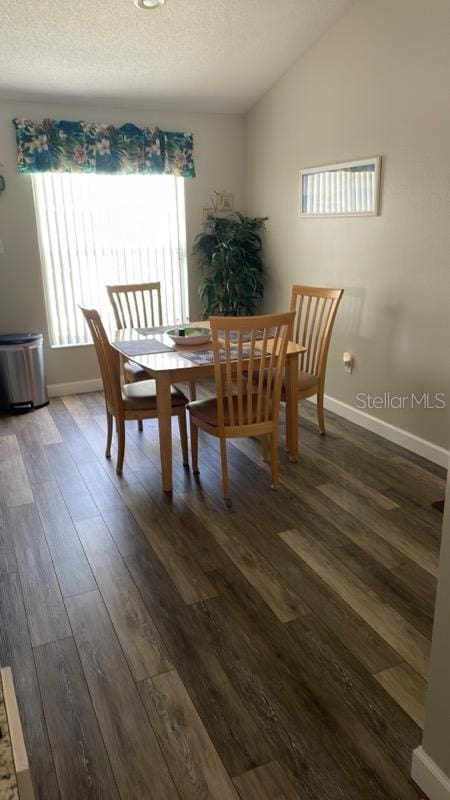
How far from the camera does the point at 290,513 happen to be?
2840 millimetres

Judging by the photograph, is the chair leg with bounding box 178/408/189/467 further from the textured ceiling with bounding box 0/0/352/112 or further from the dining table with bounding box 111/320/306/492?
the textured ceiling with bounding box 0/0/352/112

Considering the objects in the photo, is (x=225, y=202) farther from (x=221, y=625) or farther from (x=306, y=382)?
(x=221, y=625)

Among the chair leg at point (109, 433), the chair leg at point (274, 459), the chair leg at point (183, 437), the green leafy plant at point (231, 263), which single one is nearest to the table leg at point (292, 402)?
the chair leg at point (274, 459)

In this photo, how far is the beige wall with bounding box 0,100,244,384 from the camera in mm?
4367

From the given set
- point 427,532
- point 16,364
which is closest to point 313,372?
point 427,532

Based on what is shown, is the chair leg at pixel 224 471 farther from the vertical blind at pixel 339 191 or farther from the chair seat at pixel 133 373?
the vertical blind at pixel 339 191

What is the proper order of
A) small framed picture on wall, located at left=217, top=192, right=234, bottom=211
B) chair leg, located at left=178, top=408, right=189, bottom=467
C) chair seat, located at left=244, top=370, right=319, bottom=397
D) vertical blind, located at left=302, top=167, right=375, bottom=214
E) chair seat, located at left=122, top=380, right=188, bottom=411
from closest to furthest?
chair seat, located at left=122, top=380, right=188, bottom=411, chair leg, located at left=178, top=408, right=189, bottom=467, chair seat, located at left=244, top=370, right=319, bottom=397, vertical blind, located at left=302, top=167, right=375, bottom=214, small framed picture on wall, located at left=217, top=192, right=234, bottom=211

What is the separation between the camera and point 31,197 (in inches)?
176

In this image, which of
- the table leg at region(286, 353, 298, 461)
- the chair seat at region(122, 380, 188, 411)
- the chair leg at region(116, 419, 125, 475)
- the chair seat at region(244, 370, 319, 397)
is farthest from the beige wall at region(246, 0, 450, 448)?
the chair leg at region(116, 419, 125, 475)

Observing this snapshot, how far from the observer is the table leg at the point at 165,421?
2.91 m

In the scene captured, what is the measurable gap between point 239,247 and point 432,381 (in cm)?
228

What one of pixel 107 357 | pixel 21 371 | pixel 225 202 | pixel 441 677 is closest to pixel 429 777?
pixel 441 677

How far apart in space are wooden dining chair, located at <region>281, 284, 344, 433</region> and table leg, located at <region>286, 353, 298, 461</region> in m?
0.08

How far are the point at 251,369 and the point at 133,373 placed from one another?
1.20 meters
